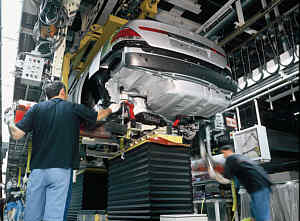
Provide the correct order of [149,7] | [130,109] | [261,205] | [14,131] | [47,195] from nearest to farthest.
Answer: [261,205] → [47,195] → [14,131] → [130,109] → [149,7]

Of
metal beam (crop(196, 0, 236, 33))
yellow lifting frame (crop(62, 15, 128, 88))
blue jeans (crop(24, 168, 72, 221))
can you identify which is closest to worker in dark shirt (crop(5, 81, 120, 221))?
blue jeans (crop(24, 168, 72, 221))

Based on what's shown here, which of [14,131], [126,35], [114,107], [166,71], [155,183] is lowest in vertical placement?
[155,183]

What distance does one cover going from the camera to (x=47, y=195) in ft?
5.54

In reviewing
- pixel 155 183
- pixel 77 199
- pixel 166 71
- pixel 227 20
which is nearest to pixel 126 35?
pixel 166 71

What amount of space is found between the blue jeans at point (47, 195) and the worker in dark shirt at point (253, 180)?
1186 millimetres

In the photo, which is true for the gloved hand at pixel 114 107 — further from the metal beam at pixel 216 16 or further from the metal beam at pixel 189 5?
the metal beam at pixel 216 16

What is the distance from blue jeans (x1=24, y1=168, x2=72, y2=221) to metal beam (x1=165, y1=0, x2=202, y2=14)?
3048mm

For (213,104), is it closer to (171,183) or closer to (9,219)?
(171,183)

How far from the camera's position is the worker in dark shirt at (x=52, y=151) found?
166cm

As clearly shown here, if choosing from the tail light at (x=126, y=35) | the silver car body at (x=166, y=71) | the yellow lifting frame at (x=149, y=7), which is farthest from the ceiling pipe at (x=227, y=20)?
the tail light at (x=126, y=35)

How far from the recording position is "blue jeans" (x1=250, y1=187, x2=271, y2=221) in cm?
83

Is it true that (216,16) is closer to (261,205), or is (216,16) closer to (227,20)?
(227,20)

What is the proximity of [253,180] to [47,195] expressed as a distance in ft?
4.59

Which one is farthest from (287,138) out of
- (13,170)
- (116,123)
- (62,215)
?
(13,170)
